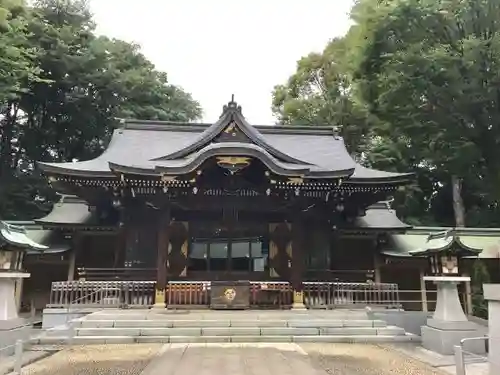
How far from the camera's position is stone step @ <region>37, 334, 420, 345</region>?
29.8 feet

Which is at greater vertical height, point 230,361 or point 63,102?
point 63,102

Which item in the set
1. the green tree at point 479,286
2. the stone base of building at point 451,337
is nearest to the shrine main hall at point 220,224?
the green tree at point 479,286

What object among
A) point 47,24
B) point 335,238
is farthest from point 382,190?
point 47,24

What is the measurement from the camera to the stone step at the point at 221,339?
907 cm

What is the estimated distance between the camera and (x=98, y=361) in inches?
291

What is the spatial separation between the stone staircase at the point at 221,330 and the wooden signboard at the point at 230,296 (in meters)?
1.67

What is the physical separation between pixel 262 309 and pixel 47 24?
22527 mm

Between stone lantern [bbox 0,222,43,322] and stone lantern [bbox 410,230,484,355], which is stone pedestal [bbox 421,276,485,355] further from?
stone lantern [bbox 0,222,43,322]

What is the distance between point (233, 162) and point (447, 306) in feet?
21.6

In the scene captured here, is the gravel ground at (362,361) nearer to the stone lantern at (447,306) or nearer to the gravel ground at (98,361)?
the stone lantern at (447,306)

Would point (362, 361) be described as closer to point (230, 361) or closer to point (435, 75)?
point (230, 361)

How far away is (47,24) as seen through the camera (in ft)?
84.1

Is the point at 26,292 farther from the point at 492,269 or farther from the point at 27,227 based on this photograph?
the point at 492,269

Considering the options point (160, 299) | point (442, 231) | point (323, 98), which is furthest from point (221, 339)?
point (323, 98)
